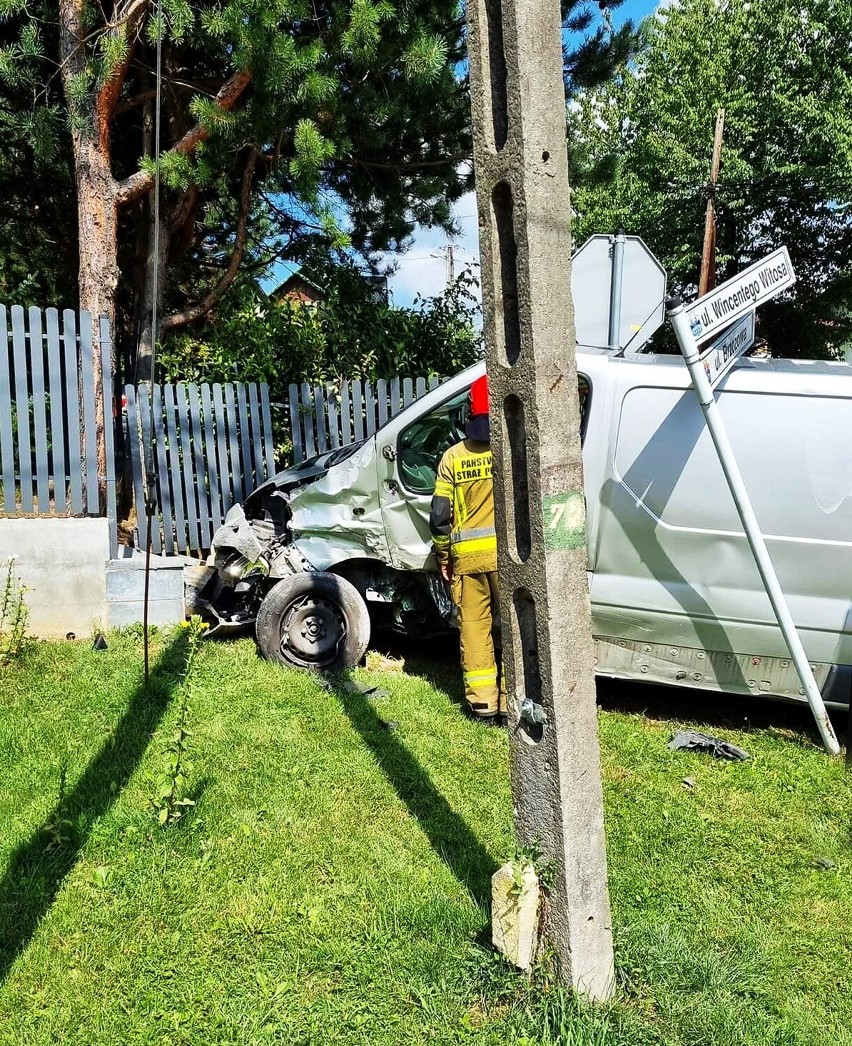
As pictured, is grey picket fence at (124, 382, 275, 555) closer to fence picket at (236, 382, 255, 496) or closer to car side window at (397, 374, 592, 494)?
fence picket at (236, 382, 255, 496)

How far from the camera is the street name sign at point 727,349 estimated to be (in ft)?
13.5

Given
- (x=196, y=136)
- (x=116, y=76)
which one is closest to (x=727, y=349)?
(x=196, y=136)

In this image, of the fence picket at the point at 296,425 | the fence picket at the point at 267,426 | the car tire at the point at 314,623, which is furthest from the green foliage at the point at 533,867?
the fence picket at the point at 296,425

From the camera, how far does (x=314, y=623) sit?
17.6ft

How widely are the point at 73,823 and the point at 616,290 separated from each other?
4453 millimetres

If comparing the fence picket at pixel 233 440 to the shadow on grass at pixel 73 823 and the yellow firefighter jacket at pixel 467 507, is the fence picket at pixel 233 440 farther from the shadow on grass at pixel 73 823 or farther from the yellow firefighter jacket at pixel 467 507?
the yellow firefighter jacket at pixel 467 507

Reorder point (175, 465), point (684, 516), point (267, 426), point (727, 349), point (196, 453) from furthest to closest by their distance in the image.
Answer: point (267, 426)
point (196, 453)
point (175, 465)
point (684, 516)
point (727, 349)

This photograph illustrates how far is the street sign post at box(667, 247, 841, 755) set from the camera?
3945 mm

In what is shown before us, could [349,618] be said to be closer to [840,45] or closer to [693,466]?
[693,466]

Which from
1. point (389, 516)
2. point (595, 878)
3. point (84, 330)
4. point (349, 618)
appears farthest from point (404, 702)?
point (84, 330)

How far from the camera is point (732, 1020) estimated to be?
7.83ft

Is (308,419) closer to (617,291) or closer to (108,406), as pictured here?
(108,406)

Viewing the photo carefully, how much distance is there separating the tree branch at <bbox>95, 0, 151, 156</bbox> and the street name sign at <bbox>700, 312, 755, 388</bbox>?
17.9 ft

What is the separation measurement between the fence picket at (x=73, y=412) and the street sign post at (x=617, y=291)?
3.66 m
